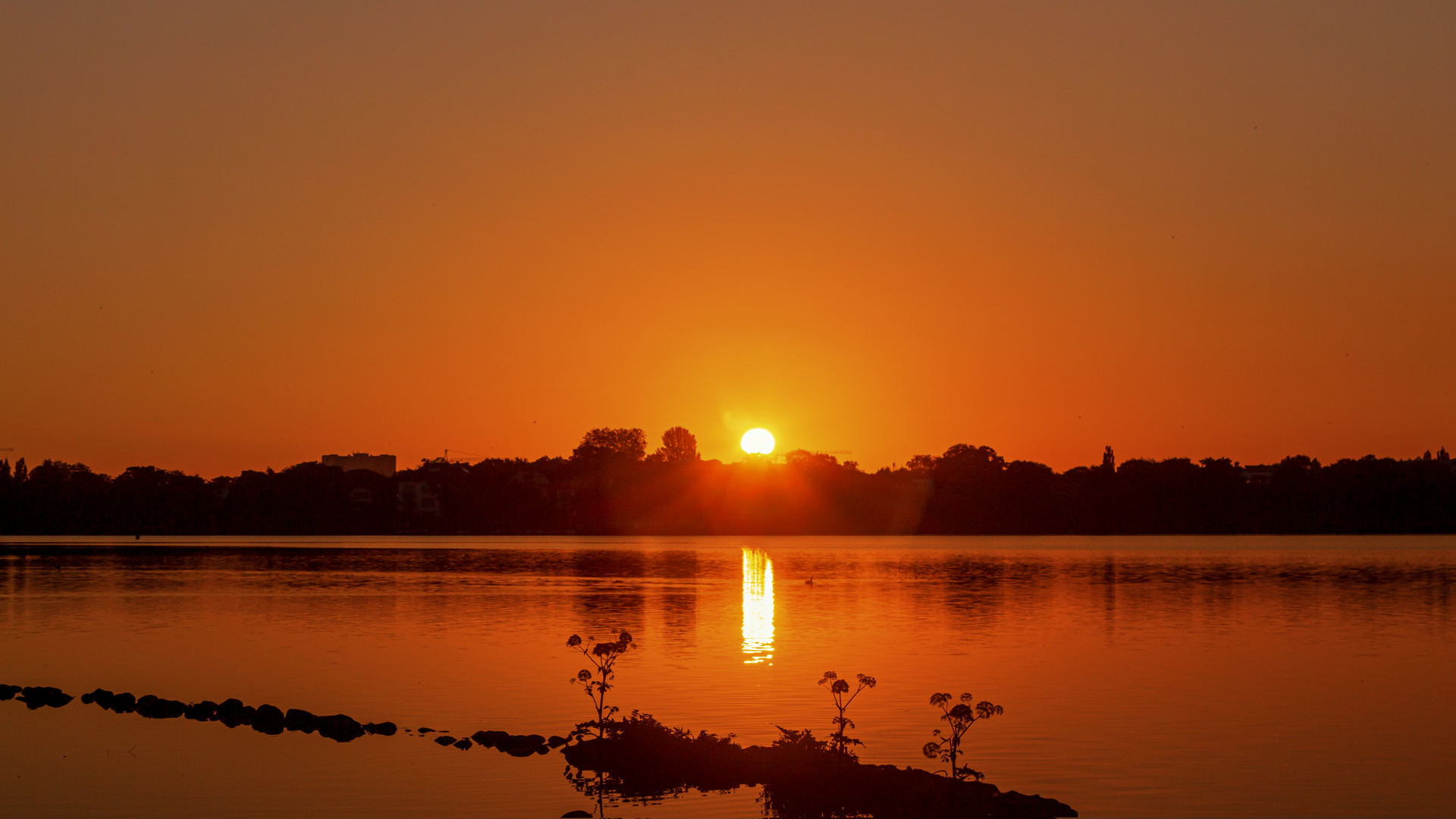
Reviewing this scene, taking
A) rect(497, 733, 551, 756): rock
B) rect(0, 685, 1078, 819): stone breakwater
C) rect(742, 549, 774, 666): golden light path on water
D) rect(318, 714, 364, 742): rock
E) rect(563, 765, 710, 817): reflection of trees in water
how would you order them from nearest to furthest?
1. rect(0, 685, 1078, 819): stone breakwater
2. rect(563, 765, 710, 817): reflection of trees in water
3. rect(497, 733, 551, 756): rock
4. rect(318, 714, 364, 742): rock
5. rect(742, 549, 774, 666): golden light path on water

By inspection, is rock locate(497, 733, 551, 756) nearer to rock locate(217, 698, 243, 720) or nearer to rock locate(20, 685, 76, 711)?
rock locate(217, 698, 243, 720)

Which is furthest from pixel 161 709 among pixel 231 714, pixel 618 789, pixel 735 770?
pixel 735 770

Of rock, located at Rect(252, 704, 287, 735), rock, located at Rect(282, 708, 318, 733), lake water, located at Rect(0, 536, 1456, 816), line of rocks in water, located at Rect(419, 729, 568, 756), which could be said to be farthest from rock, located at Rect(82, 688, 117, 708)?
line of rocks in water, located at Rect(419, 729, 568, 756)

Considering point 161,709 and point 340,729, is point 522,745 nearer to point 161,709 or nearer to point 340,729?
point 340,729

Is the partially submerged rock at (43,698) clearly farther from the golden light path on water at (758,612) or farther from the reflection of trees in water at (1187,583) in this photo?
the reflection of trees in water at (1187,583)

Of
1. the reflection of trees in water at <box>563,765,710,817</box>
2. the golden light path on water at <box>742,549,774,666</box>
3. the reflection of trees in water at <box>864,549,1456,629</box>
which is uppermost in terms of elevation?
the reflection of trees in water at <box>864,549,1456,629</box>

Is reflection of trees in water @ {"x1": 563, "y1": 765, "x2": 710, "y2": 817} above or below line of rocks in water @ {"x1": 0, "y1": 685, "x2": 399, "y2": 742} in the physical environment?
below

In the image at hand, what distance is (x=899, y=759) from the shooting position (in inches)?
1276

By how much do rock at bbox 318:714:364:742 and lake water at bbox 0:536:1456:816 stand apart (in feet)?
2.48

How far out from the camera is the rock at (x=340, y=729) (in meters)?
35.4

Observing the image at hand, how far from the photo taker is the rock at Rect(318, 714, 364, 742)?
35.4 meters

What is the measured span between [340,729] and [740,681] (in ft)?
53.0

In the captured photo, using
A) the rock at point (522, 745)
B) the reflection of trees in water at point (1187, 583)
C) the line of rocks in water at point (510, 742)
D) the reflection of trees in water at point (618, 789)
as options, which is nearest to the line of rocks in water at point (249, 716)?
the line of rocks in water at point (510, 742)

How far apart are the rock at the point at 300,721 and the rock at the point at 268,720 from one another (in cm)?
15
